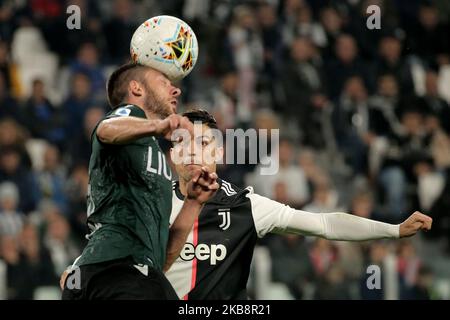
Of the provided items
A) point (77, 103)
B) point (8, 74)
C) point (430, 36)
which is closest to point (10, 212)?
point (77, 103)

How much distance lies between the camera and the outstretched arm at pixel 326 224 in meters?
6.07

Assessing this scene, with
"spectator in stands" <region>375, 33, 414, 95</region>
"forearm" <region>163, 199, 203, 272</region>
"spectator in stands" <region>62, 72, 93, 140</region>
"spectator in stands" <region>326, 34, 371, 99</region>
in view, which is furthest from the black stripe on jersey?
"spectator in stands" <region>375, 33, 414, 95</region>

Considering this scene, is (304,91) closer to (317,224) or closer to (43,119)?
(43,119)

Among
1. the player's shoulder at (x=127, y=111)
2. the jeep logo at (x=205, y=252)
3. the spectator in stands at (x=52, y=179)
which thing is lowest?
the jeep logo at (x=205, y=252)

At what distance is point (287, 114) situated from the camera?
1444 centimetres

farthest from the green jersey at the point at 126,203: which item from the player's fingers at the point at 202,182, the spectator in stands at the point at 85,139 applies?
the spectator in stands at the point at 85,139

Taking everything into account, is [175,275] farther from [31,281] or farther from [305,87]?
[305,87]

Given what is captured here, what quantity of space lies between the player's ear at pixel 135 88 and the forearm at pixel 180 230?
2.12 feet

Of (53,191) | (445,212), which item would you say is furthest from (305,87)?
(53,191)

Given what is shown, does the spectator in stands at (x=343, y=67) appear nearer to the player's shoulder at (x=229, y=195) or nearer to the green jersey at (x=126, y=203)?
the player's shoulder at (x=229, y=195)

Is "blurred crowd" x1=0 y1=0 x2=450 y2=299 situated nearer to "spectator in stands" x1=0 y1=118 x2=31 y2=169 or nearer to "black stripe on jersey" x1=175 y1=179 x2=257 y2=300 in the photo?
"spectator in stands" x1=0 y1=118 x2=31 y2=169

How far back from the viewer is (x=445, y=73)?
15438 millimetres

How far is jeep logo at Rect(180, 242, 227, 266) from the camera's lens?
6.60m
